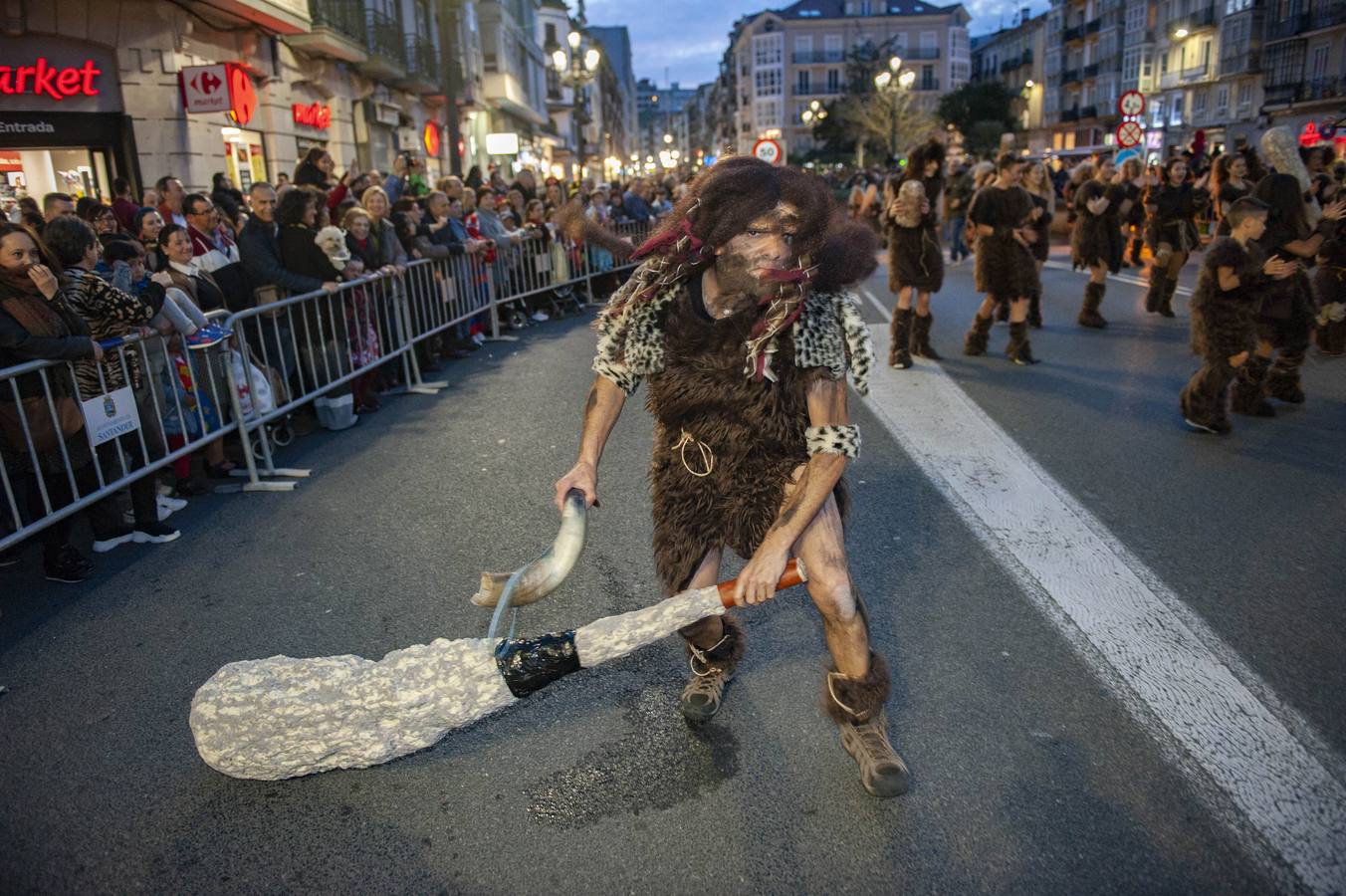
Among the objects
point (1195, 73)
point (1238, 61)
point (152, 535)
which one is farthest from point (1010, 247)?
point (1195, 73)

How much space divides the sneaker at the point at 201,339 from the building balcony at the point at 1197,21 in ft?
200

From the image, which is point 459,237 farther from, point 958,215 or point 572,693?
point 958,215

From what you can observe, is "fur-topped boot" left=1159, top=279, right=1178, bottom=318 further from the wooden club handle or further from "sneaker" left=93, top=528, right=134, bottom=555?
"sneaker" left=93, top=528, right=134, bottom=555

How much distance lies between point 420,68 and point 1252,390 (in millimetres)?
24905

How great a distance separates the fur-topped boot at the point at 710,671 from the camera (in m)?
3.19

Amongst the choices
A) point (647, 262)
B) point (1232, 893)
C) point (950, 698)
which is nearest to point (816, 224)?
point (647, 262)

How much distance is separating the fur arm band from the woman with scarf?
157 inches

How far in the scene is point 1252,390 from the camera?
6691 mm

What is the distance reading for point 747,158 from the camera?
275 centimetres

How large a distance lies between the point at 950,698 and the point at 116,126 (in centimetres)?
1513

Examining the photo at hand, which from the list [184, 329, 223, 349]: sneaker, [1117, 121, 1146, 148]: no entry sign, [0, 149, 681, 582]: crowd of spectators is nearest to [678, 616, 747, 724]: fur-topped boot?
[0, 149, 681, 582]: crowd of spectators

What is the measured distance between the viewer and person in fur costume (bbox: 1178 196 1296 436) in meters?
6.09

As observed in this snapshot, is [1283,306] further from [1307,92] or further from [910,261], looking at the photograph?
[1307,92]

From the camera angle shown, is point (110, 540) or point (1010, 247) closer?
point (110, 540)
